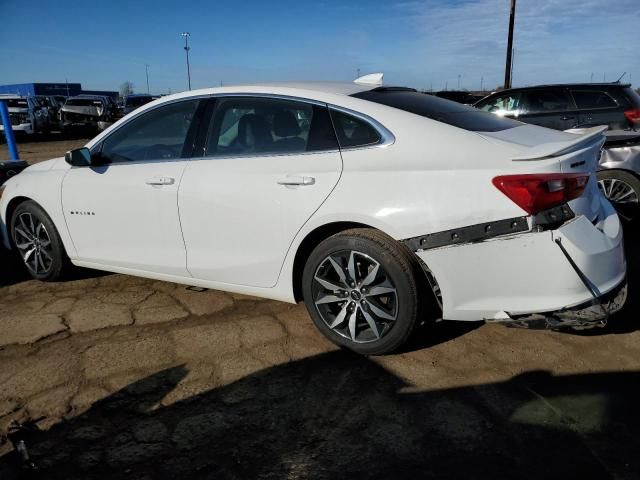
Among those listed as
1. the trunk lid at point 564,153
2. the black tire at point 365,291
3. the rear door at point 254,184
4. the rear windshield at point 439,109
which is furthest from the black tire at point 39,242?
the trunk lid at point 564,153

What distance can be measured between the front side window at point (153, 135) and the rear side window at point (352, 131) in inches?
44.8

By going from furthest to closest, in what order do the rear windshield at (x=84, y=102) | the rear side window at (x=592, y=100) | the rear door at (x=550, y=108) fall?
the rear windshield at (x=84, y=102) < the rear door at (x=550, y=108) < the rear side window at (x=592, y=100)

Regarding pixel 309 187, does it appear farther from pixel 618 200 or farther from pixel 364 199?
pixel 618 200

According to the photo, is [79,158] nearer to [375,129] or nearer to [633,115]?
[375,129]

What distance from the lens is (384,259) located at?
281 cm

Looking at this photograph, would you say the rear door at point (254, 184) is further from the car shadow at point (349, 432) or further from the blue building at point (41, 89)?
the blue building at point (41, 89)

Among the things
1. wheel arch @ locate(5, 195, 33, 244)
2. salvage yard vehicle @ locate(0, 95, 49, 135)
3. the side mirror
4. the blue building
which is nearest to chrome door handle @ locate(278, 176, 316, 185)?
the side mirror

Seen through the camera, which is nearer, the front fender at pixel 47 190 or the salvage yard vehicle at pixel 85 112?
the front fender at pixel 47 190

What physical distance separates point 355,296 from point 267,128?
1.22 m

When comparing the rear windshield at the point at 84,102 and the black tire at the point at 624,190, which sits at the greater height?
the rear windshield at the point at 84,102

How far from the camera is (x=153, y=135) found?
3908 millimetres

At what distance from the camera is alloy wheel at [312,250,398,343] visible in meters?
2.91

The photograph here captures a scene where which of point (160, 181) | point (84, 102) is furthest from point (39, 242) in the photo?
point (84, 102)

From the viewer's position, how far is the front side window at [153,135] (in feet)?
12.1
